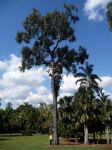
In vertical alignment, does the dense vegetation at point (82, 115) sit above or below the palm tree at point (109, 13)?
below

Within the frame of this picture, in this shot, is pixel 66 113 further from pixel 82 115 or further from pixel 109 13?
pixel 109 13

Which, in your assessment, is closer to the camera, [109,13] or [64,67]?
[109,13]

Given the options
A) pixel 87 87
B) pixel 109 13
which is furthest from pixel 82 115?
pixel 109 13

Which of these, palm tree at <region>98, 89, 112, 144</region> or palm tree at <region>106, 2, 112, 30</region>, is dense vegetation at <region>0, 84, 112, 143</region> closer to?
palm tree at <region>98, 89, 112, 144</region>

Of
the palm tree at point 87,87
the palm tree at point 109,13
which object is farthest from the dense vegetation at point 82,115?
the palm tree at point 109,13

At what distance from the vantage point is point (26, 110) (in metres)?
148

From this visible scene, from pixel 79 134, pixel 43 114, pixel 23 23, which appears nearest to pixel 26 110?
pixel 43 114

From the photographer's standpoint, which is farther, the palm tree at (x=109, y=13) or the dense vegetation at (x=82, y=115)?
the dense vegetation at (x=82, y=115)

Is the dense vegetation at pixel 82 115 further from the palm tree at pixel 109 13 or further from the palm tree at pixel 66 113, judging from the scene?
the palm tree at pixel 109 13

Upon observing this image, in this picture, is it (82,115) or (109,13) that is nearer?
(109,13)

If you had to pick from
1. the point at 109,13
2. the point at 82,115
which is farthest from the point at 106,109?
the point at 109,13

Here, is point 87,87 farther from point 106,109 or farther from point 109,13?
point 109,13

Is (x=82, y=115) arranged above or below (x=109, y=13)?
below

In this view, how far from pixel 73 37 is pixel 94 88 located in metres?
11.7
